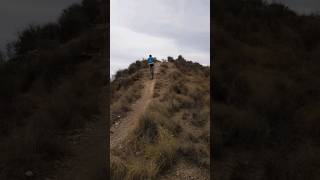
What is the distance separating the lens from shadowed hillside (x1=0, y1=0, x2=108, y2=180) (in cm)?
955

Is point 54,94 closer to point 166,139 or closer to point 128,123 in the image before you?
point 128,123

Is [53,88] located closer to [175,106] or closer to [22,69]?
[22,69]

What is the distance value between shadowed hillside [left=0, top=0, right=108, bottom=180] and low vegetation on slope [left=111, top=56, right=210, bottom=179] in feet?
1.89
